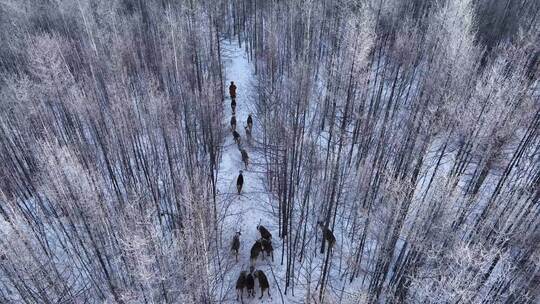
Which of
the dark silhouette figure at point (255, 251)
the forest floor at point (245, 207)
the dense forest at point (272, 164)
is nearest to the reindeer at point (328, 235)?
the dense forest at point (272, 164)

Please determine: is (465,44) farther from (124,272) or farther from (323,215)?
(124,272)

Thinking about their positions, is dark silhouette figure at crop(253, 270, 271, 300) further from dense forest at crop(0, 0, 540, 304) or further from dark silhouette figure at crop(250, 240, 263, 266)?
dark silhouette figure at crop(250, 240, 263, 266)

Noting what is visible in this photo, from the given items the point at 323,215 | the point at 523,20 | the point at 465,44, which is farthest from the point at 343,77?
the point at 523,20

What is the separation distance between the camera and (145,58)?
36.8 meters

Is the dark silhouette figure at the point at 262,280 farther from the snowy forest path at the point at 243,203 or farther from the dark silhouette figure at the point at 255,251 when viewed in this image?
the dark silhouette figure at the point at 255,251

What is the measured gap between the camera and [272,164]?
23750mm

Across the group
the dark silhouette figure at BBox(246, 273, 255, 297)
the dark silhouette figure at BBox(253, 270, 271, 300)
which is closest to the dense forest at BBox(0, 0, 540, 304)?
the dark silhouette figure at BBox(253, 270, 271, 300)

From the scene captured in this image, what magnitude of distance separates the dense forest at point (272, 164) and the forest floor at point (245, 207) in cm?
12

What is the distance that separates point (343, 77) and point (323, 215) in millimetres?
13341

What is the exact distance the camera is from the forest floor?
18075 millimetres

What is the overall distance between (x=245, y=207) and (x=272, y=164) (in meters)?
3.74

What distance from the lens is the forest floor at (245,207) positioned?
18.1 m

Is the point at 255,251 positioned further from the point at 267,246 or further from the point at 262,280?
the point at 262,280

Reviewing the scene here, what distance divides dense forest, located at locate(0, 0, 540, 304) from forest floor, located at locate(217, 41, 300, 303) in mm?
125
